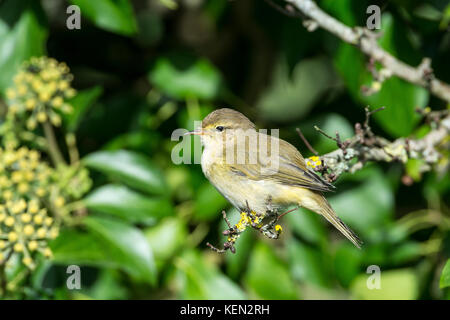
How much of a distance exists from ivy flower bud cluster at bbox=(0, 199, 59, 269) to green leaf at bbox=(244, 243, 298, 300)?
1.23 meters

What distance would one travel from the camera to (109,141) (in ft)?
11.3

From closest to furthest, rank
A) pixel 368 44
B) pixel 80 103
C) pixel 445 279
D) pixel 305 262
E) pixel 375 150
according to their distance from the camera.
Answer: pixel 445 279, pixel 375 150, pixel 368 44, pixel 80 103, pixel 305 262

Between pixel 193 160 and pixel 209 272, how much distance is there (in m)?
0.66

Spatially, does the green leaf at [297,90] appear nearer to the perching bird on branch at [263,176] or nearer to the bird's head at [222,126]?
the bird's head at [222,126]

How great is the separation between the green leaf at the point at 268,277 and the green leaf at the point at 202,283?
0.41 ft

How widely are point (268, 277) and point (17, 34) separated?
6.44 ft

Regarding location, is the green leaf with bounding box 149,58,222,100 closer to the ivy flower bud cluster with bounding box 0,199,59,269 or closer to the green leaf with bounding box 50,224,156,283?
the green leaf with bounding box 50,224,156,283

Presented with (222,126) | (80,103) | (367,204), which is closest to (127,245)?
(222,126)

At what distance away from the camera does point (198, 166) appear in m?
3.27

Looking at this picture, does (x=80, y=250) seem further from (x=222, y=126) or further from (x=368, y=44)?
(x=368, y=44)

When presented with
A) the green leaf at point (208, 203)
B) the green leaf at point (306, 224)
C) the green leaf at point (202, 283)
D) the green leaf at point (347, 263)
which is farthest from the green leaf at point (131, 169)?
the green leaf at point (347, 263)

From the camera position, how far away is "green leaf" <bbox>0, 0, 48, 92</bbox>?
2928 mm

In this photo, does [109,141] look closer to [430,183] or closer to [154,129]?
[154,129]

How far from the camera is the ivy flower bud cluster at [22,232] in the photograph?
2416 millimetres
